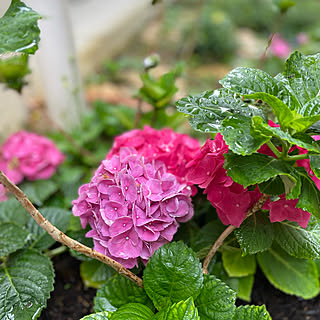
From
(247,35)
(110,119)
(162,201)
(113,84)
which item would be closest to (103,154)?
(110,119)

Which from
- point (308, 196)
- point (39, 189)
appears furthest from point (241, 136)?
point (39, 189)

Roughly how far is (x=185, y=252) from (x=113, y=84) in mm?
2354

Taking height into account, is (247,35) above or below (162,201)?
below

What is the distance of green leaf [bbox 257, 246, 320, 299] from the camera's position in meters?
0.98

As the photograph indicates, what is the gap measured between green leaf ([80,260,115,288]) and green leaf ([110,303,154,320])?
0.23m

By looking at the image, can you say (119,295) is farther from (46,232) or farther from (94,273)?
(46,232)

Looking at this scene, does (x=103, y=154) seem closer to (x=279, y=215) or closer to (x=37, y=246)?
(x=37, y=246)

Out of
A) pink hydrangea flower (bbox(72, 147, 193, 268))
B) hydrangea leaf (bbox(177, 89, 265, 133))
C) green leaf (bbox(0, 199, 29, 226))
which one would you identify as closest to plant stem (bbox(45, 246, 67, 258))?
green leaf (bbox(0, 199, 29, 226))

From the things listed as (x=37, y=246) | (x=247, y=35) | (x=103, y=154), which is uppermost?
(x=37, y=246)

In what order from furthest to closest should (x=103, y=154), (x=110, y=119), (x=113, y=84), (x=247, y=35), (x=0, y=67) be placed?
(x=247, y=35) → (x=113, y=84) → (x=110, y=119) → (x=103, y=154) → (x=0, y=67)

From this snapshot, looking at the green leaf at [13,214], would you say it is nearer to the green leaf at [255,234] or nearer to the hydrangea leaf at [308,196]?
the green leaf at [255,234]

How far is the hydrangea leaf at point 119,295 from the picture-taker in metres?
0.80

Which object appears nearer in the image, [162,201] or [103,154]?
[162,201]

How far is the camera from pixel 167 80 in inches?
50.3
